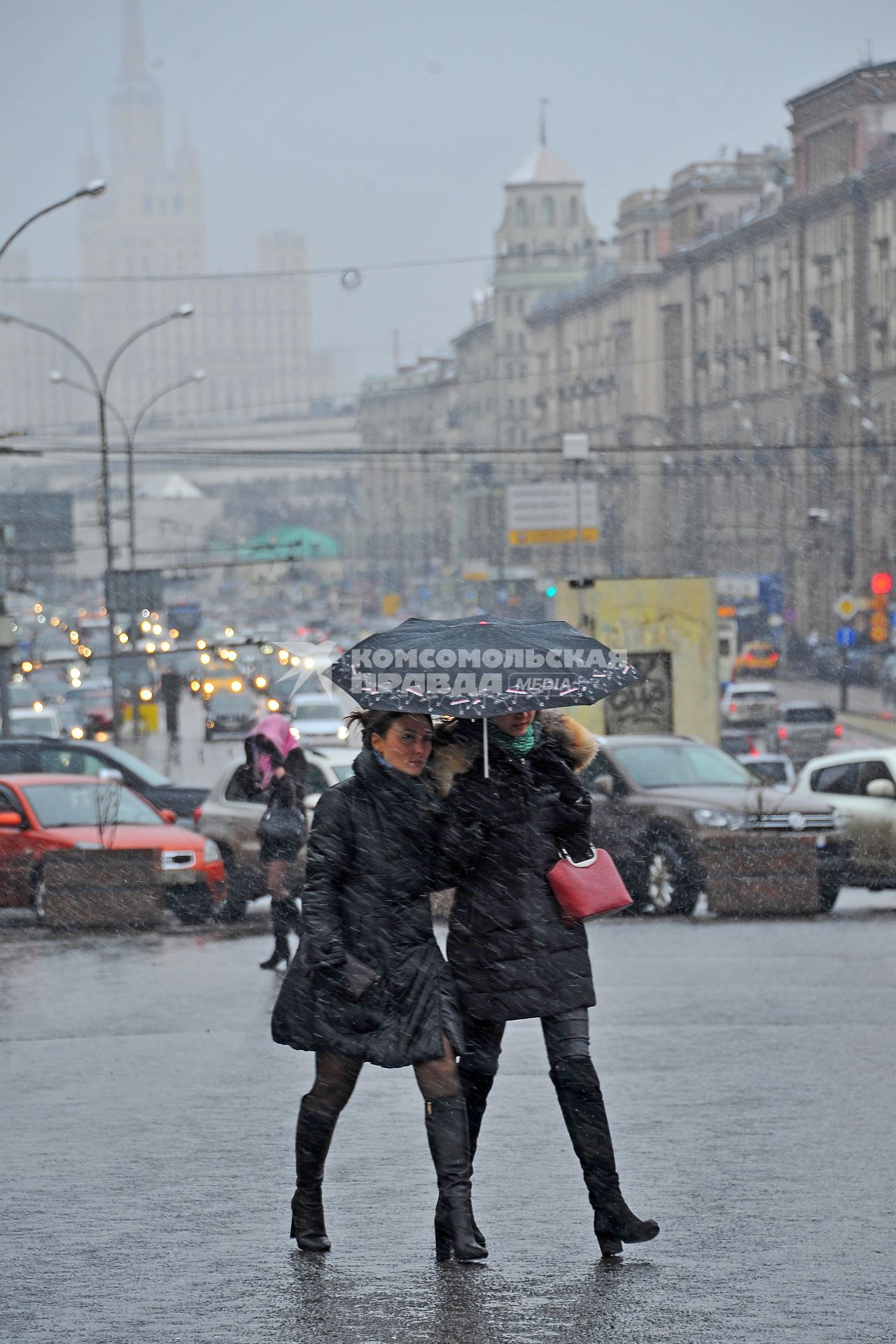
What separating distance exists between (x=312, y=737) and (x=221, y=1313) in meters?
35.8

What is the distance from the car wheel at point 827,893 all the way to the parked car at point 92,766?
324 inches

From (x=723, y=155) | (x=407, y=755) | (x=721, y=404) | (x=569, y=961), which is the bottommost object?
(x=569, y=961)

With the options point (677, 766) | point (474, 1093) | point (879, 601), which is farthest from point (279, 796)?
point (879, 601)

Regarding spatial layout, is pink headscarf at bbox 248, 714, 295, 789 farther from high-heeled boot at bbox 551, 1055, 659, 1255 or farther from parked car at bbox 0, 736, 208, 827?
parked car at bbox 0, 736, 208, 827

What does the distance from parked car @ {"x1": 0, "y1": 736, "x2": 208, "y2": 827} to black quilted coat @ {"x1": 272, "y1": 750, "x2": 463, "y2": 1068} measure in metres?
17.0

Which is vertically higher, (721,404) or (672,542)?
(721,404)

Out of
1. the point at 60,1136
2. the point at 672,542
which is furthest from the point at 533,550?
the point at 60,1136

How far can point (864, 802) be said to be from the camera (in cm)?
1989

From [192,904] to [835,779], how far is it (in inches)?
268

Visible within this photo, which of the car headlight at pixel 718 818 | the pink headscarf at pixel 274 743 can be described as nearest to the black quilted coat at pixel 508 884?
the pink headscarf at pixel 274 743

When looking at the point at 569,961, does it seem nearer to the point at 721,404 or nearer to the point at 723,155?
the point at 721,404

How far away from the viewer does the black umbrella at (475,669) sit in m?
6.17

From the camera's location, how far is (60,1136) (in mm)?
8180

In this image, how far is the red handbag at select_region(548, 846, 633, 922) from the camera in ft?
20.5
